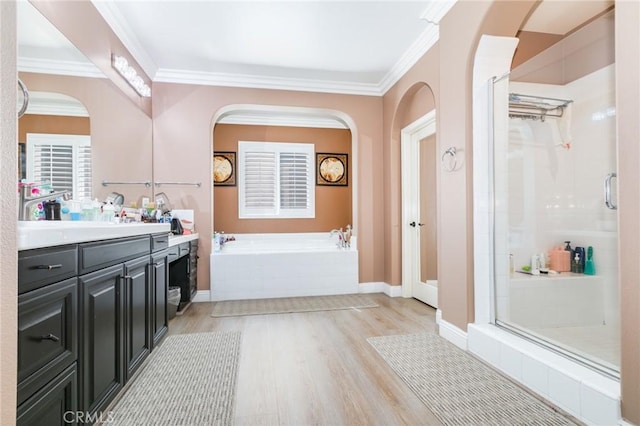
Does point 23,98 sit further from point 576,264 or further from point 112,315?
point 576,264

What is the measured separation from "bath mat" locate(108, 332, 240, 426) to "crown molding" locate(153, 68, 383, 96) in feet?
9.25

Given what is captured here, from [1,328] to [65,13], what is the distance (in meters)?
2.28

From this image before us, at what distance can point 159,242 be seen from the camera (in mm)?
2320

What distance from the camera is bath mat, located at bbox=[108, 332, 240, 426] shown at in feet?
5.07

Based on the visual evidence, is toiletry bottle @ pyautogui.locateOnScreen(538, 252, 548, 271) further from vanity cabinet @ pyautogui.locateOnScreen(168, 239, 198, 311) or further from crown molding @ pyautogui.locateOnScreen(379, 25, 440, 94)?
vanity cabinet @ pyautogui.locateOnScreen(168, 239, 198, 311)

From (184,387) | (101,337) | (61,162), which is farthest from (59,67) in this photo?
(184,387)

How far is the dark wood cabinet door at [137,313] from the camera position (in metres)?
Result: 1.74

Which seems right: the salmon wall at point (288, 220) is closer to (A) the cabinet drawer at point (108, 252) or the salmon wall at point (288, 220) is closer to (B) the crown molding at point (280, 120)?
(B) the crown molding at point (280, 120)

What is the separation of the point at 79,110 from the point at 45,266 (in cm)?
163

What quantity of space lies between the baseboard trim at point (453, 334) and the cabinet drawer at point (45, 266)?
2.38 m

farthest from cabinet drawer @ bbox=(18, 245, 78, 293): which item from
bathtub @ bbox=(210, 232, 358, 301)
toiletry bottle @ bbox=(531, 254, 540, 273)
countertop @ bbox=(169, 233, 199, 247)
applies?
toiletry bottle @ bbox=(531, 254, 540, 273)

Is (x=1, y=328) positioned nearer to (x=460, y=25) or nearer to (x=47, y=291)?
(x=47, y=291)

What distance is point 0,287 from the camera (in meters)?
0.67

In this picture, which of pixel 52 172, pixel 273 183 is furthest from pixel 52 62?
pixel 273 183
